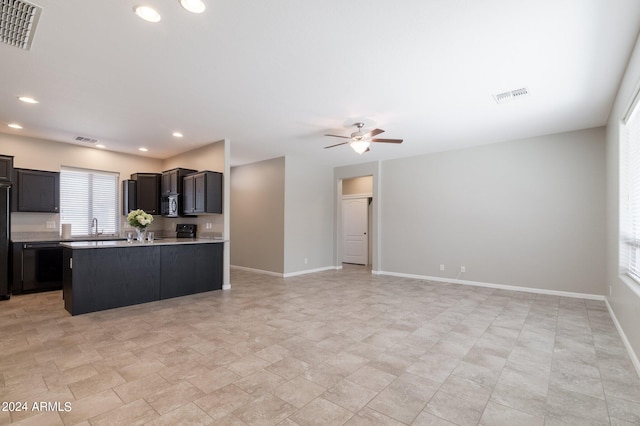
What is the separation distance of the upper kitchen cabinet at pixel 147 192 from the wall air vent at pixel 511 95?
254 inches

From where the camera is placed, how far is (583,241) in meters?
4.99

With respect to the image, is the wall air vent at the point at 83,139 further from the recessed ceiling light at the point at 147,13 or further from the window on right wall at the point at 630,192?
the window on right wall at the point at 630,192

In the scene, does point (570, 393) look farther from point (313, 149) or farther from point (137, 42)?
point (313, 149)

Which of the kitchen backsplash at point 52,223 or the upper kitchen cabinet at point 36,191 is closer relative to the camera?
the upper kitchen cabinet at point 36,191

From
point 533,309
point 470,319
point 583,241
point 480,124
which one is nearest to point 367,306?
point 470,319

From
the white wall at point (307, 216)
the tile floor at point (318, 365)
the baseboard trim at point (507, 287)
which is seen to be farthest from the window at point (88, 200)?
the baseboard trim at point (507, 287)

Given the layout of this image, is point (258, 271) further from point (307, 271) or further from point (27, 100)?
point (27, 100)

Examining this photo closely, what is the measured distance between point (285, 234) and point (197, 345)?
13.1 ft

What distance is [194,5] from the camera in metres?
2.14

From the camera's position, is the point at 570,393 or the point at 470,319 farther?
the point at 470,319

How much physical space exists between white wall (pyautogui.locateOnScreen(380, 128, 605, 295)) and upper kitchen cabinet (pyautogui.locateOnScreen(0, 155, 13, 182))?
7010 mm

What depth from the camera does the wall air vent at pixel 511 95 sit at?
11.6 ft

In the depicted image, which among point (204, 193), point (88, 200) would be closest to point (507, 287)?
point (204, 193)

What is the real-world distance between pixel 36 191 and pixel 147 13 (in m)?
5.16
